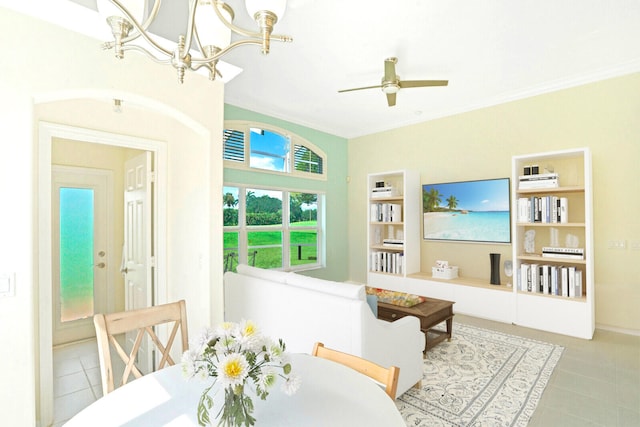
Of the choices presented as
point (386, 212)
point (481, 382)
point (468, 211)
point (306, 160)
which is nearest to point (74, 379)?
point (481, 382)

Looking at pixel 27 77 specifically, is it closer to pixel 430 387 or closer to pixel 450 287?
pixel 430 387

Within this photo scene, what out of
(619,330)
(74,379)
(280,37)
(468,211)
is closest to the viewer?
(280,37)

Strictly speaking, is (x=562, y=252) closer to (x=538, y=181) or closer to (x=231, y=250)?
(x=538, y=181)

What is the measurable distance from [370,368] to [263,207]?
4.03 meters

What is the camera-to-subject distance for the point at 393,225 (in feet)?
18.5

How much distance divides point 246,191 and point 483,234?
3537mm

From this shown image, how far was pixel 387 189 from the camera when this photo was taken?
540 cm

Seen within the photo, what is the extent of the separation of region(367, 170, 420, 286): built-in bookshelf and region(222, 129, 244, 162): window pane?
87.7 inches

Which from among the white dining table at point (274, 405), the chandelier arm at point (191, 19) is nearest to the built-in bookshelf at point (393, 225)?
the white dining table at point (274, 405)

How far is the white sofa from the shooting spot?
218 cm

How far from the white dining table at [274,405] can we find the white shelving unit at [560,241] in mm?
3495

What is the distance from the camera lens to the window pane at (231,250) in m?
4.69

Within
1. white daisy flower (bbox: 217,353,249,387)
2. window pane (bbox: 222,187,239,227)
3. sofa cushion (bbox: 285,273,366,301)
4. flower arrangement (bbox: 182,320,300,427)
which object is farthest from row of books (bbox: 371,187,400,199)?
white daisy flower (bbox: 217,353,249,387)

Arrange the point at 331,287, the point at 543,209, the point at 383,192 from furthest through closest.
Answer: the point at 383,192 → the point at 543,209 → the point at 331,287
